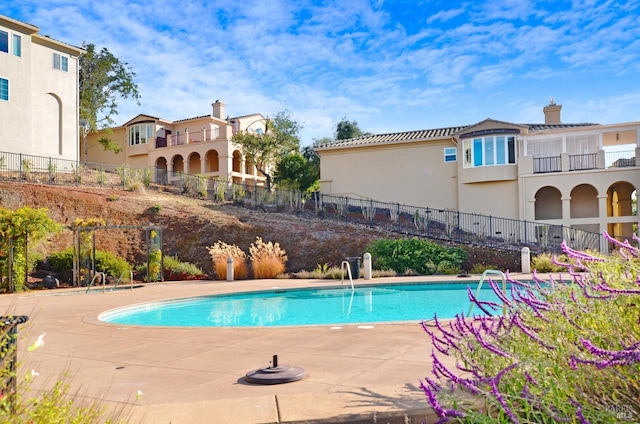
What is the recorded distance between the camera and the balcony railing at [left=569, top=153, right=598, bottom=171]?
25.7m

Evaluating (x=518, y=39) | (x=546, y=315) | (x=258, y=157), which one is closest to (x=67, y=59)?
(x=258, y=157)

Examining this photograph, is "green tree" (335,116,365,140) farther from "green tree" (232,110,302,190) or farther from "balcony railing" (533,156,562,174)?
"balcony railing" (533,156,562,174)

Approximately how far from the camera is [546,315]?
307cm

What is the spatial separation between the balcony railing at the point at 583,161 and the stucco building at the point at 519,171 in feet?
0.15

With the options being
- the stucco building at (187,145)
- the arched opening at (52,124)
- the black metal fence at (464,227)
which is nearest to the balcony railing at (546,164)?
the black metal fence at (464,227)

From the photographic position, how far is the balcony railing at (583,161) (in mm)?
25703

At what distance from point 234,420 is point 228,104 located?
136 feet

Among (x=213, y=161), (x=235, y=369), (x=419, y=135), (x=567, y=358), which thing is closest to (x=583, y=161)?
(x=419, y=135)

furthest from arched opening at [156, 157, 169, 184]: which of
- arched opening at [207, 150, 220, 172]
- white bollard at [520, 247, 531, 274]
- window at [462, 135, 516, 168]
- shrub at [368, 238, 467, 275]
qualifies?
white bollard at [520, 247, 531, 274]

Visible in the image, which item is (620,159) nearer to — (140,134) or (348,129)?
(348,129)

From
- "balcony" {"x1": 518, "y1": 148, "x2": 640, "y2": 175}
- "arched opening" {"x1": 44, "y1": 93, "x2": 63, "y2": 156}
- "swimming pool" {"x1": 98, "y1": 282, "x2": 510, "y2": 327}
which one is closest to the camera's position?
"swimming pool" {"x1": 98, "y1": 282, "x2": 510, "y2": 327}

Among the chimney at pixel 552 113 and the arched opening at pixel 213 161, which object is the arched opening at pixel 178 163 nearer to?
the arched opening at pixel 213 161

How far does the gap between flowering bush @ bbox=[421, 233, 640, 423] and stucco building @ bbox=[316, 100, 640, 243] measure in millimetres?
24374

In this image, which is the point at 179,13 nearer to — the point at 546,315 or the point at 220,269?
the point at 220,269
